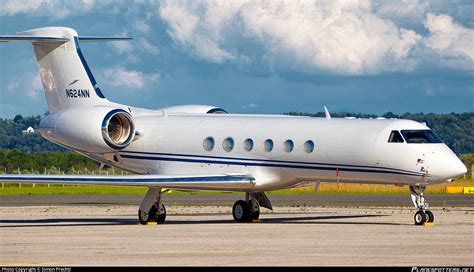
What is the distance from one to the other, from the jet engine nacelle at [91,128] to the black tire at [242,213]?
13.3ft

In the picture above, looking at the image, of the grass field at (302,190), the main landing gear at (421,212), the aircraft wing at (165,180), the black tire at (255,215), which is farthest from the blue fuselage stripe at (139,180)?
the grass field at (302,190)

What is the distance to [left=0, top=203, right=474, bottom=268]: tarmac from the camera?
791 inches

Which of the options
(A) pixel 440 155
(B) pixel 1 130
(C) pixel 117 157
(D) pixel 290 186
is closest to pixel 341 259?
(A) pixel 440 155

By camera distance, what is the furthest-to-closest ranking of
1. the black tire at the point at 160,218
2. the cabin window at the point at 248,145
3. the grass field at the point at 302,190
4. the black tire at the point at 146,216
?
the grass field at the point at 302,190 → the cabin window at the point at 248,145 → the black tire at the point at 160,218 → the black tire at the point at 146,216

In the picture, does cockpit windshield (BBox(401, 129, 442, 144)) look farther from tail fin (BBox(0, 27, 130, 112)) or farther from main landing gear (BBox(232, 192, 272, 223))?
tail fin (BBox(0, 27, 130, 112))

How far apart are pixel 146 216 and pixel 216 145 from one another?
10.4 ft

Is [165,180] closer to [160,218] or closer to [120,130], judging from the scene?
[160,218]

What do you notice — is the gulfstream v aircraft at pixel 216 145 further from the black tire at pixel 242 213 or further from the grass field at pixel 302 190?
the grass field at pixel 302 190

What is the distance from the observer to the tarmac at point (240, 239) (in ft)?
65.9

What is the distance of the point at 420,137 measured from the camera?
101 ft

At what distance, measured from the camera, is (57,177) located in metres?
31.2

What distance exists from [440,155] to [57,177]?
1074cm

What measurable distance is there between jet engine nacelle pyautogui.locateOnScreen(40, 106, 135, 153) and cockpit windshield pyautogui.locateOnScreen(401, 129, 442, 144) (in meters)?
8.81

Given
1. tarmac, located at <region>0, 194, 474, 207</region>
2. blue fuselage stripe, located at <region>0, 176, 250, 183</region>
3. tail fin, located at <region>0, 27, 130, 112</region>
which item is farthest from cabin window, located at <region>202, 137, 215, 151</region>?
tarmac, located at <region>0, 194, 474, 207</region>
